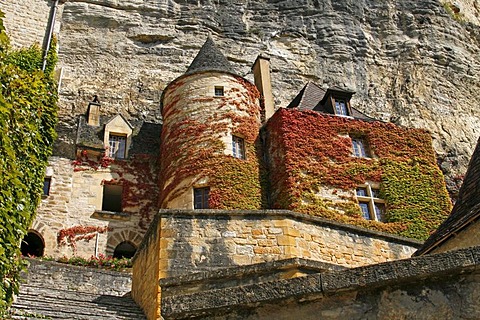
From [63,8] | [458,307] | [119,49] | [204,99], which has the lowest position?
[458,307]

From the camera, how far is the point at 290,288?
10.2 ft

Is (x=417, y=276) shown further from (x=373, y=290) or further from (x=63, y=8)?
(x=63, y=8)

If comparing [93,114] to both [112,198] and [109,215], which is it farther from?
[109,215]

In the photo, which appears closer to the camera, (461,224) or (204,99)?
(461,224)

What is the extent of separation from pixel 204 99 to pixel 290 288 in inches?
630

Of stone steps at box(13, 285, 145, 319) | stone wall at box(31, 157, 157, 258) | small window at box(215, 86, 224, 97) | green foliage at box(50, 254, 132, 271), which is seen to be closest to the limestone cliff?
stone wall at box(31, 157, 157, 258)

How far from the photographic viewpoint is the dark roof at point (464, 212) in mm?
7902

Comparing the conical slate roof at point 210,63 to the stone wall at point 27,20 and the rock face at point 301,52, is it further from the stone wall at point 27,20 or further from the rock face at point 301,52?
the stone wall at point 27,20

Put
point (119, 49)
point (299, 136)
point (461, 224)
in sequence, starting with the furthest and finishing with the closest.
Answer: point (119, 49), point (299, 136), point (461, 224)

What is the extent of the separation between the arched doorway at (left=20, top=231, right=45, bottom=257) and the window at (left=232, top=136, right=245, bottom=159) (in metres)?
6.81

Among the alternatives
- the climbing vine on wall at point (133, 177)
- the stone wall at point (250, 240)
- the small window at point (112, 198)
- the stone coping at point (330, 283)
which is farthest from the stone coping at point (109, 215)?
the stone coping at point (330, 283)

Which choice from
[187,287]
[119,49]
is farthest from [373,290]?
[119,49]

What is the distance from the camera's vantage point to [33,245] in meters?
18.2

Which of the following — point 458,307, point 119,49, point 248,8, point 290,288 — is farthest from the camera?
point 248,8
